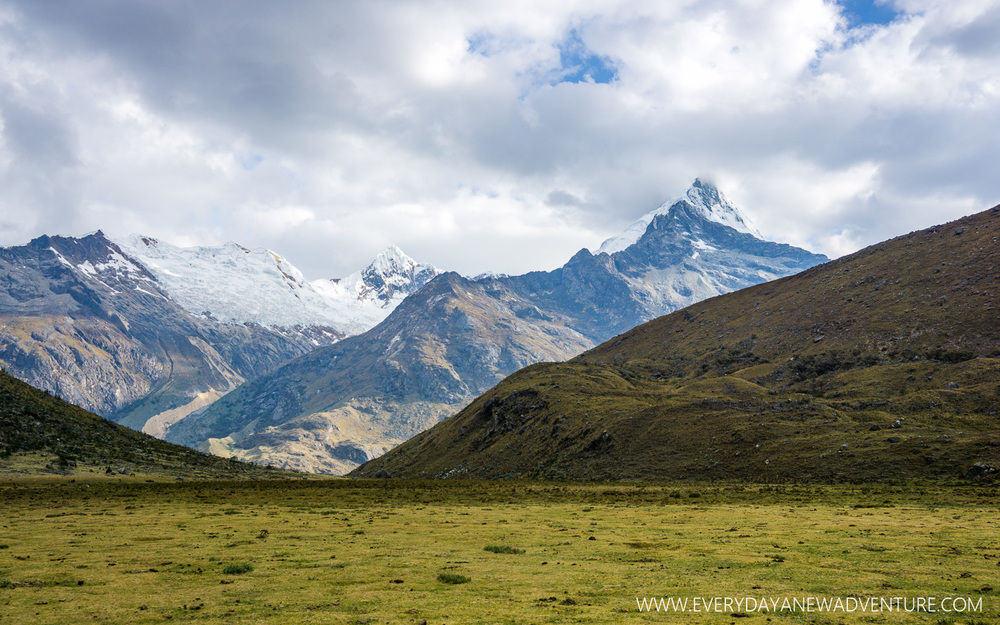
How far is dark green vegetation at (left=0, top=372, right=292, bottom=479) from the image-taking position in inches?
3602

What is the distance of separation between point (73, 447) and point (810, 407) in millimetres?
131075

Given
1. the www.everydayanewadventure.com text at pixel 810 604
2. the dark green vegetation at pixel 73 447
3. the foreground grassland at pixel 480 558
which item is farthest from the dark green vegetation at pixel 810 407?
the www.everydayanewadventure.com text at pixel 810 604

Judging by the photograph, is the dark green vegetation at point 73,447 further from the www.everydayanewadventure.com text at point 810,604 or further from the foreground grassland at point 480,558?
the www.everydayanewadventure.com text at point 810,604

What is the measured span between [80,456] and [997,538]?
116446mm

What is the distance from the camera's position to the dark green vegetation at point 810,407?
3740 inches

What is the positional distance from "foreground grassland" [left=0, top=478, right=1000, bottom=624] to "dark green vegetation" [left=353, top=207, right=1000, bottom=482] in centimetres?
2529

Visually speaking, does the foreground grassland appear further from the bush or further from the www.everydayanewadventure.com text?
the www.everydayanewadventure.com text

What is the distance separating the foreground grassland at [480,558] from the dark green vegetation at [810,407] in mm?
25293

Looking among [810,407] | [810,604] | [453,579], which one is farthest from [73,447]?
[810,407]

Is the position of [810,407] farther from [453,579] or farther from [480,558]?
[453,579]

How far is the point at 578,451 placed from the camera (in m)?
133

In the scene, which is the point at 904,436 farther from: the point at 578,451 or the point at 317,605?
the point at 317,605

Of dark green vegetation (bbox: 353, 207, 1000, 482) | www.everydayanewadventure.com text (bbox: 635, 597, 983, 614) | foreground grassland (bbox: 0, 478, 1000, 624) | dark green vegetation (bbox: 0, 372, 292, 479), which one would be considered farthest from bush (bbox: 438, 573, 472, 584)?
dark green vegetation (bbox: 0, 372, 292, 479)

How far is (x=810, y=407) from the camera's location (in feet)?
387
